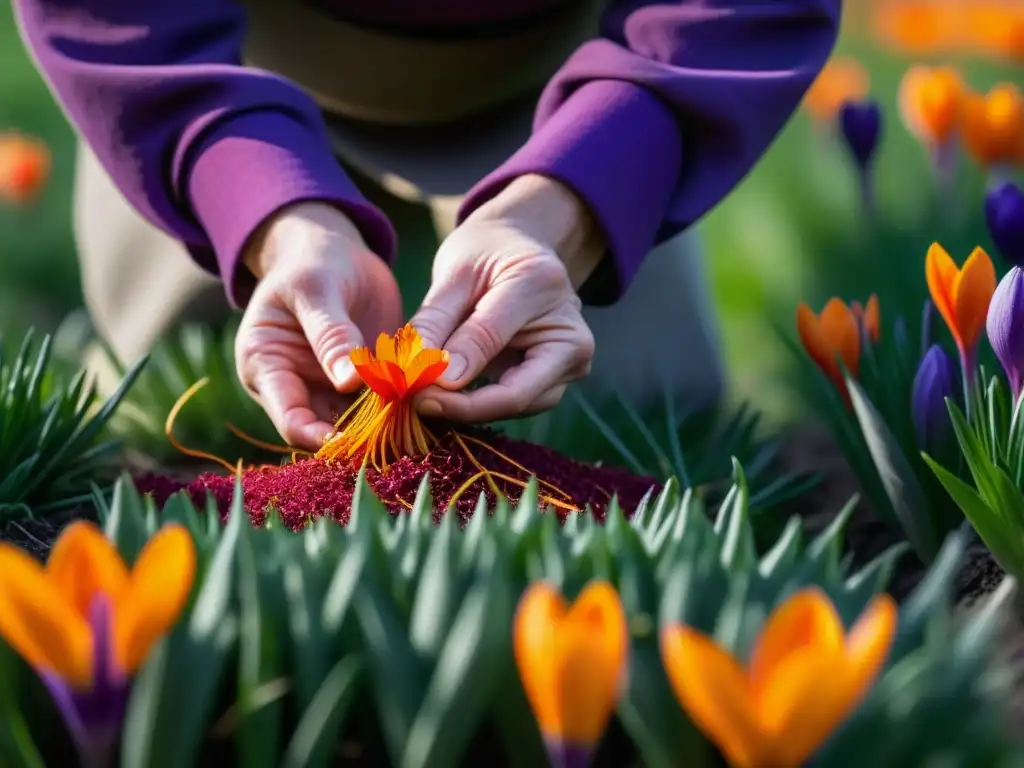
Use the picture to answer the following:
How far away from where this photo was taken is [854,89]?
3203 millimetres

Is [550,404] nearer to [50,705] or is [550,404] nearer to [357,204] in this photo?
[357,204]

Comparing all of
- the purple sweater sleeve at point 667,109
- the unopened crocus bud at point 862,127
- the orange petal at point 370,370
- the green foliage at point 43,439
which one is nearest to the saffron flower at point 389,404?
the orange petal at point 370,370

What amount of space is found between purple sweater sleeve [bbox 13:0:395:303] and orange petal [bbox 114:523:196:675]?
75 cm

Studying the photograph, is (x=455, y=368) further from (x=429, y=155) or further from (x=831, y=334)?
(x=429, y=155)

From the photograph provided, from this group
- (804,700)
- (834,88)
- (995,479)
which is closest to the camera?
(804,700)

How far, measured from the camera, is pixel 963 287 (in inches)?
47.6

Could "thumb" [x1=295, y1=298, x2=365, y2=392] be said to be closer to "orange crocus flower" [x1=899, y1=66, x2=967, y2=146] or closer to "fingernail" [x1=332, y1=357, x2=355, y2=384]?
"fingernail" [x1=332, y1=357, x2=355, y2=384]

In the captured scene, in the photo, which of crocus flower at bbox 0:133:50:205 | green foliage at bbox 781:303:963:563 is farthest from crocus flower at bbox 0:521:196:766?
crocus flower at bbox 0:133:50:205

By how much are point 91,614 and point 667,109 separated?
3.50ft

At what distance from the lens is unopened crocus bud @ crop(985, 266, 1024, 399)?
1115mm

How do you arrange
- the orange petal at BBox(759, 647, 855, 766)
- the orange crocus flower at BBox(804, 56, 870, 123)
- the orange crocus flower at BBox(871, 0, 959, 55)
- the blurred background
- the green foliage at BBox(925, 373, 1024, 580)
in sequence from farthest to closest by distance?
the orange crocus flower at BBox(871, 0, 959, 55), the orange crocus flower at BBox(804, 56, 870, 123), the blurred background, the green foliage at BBox(925, 373, 1024, 580), the orange petal at BBox(759, 647, 855, 766)

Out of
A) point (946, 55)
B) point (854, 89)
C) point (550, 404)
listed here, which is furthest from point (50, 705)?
point (946, 55)

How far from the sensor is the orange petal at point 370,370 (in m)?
1.13

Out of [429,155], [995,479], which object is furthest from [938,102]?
[995,479]
